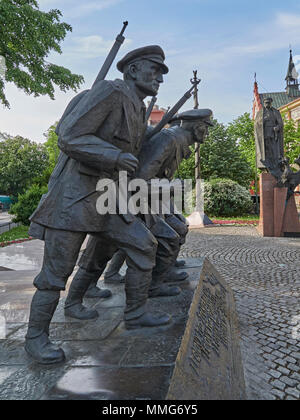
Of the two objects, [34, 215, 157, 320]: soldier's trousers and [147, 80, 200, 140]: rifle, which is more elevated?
[147, 80, 200, 140]: rifle

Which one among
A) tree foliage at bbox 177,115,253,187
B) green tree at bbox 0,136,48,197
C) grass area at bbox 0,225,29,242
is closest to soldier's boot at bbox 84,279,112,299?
grass area at bbox 0,225,29,242

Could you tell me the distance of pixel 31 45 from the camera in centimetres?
1209

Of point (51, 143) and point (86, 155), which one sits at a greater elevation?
point (51, 143)

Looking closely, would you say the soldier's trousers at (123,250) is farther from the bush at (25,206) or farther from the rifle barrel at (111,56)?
the bush at (25,206)

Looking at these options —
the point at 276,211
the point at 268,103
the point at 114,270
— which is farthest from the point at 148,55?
the point at 268,103

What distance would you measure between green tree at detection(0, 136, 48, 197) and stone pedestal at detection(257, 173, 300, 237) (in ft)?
114

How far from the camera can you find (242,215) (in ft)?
67.9

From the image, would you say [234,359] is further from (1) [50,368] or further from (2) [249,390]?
(1) [50,368]

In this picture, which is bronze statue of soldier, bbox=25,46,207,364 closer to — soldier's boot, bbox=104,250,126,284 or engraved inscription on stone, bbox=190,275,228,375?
engraved inscription on stone, bbox=190,275,228,375

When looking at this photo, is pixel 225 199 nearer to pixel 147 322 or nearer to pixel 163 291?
pixel 163 291

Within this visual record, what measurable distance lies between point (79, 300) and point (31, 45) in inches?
473

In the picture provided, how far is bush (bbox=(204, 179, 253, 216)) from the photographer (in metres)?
20.0
